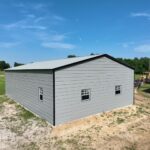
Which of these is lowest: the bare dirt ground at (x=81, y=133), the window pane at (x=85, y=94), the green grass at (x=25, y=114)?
the bare dirt ground at (x=81, y=133)

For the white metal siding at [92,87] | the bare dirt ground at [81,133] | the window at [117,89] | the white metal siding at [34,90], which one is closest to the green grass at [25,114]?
the bare dirt ground at [81,133]

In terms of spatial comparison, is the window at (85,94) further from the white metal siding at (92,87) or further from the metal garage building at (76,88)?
the white metal siding at (92,87)

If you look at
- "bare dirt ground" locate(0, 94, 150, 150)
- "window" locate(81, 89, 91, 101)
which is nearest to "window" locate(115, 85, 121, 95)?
"bare dirt ground" locate(0, 94, 150, 150)

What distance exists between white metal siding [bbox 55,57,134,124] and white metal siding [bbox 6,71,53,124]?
651 mm

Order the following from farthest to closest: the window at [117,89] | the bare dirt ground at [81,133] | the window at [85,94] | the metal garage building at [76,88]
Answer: the window at [117,89]
the window at [85,94]
the metal garage building at [76,88]
the bare dirt ground at [81,133]

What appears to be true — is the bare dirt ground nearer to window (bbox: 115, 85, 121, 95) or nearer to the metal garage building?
the metal garage building

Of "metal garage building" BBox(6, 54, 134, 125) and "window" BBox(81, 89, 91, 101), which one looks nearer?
"metal garage building" BBox(6, 54, 134, 125)

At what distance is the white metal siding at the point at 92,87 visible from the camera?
1121cm

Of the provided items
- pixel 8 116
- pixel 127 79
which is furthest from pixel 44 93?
pixel 127 79

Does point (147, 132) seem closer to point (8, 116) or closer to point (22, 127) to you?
point (22, 127)

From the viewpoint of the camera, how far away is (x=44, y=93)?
39.3 feet

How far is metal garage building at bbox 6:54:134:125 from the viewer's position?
36.5 feet

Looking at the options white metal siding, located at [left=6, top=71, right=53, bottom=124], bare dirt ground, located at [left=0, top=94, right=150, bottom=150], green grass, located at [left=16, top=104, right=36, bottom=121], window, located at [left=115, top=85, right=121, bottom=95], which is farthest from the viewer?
window, located at [left=115, top=85, right=121, bottom=95]

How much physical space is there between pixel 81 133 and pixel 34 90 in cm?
532
